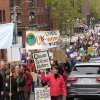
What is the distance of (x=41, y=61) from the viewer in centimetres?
1725

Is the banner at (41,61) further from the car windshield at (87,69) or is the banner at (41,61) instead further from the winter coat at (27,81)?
the car windshield at (87,69)

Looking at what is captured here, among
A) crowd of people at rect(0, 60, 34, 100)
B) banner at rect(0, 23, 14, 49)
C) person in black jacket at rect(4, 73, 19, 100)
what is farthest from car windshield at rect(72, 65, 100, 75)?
banner at rect(0, 23, 14, 49)

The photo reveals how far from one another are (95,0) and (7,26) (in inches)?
4308

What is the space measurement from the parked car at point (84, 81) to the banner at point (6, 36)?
101 inches

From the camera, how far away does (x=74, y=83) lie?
52.5 ft

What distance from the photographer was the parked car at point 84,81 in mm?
15742

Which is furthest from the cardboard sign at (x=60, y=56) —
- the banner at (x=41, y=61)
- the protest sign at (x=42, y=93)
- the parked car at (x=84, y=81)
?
the protest sign at (x=42, y=93)

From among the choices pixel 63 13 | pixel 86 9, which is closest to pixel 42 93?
pixel 63 13

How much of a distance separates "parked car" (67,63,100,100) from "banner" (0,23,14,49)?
2.56m

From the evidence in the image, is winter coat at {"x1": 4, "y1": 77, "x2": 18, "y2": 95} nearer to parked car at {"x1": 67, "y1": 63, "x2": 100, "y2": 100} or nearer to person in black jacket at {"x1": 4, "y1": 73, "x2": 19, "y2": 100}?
person in black jacket at {"x1": 4, "y1": 73, "x2": 19, "y2": 100}

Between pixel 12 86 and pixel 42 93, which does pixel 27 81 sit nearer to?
pixel 12 86

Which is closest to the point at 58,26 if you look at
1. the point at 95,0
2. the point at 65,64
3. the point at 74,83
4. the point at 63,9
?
the point at 63,9

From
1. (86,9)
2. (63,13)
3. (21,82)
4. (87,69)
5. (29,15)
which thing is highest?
(87,69)

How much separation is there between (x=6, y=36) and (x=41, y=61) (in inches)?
114
